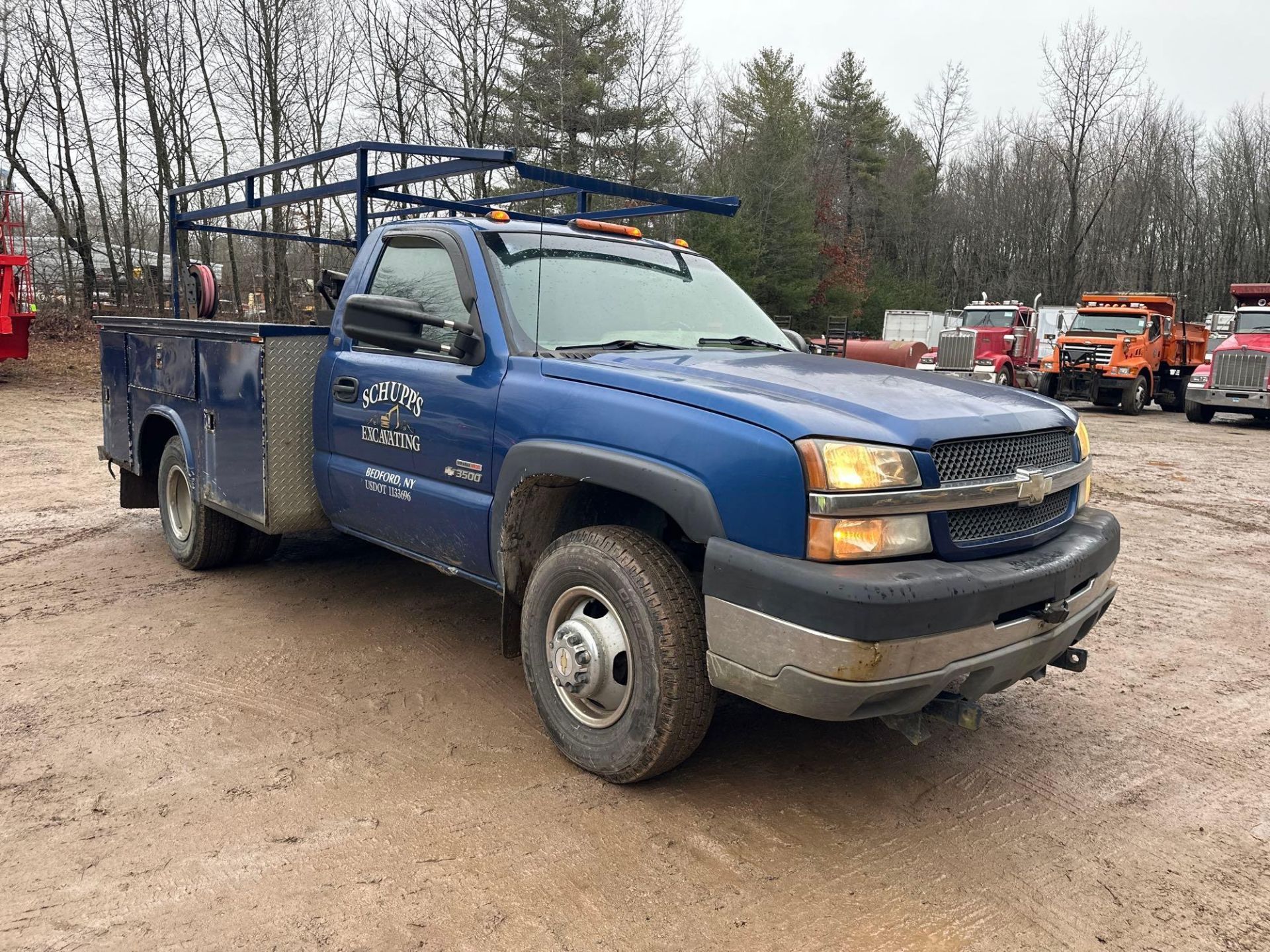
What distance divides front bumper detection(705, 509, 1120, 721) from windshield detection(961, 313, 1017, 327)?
2468 centimetres

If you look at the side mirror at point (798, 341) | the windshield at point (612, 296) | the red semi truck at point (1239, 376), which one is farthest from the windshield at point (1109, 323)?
the windshield at point (612, 296)

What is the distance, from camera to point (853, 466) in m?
2.64

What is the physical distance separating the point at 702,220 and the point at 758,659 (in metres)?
29.6

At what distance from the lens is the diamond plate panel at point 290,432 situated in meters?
4.62

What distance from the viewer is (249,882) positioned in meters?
2.62

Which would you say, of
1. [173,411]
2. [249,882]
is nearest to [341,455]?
[173,411]

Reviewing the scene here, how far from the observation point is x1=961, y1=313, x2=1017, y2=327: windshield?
25.6m

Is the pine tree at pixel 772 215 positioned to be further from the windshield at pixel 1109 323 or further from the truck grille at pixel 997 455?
the truck grille at pixel 997 455

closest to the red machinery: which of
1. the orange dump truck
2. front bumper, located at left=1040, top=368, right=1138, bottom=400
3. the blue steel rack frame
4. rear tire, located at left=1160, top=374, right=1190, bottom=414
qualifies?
the blue steel rack frame

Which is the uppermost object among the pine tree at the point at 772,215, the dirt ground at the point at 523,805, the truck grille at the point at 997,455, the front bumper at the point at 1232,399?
the pine tree at the point at 772,215

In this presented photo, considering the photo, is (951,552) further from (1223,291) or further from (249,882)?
(1223,291)

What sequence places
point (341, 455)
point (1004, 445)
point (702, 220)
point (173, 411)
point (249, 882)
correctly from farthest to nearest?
point (702, 220), point (173, 411), point (341, 455), point (1004, 445), point (249, 882)

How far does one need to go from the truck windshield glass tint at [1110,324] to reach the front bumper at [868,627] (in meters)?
21.6

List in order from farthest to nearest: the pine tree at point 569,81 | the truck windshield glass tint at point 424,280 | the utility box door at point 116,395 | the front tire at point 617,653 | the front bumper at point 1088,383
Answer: the pine tree at point 569,81 → the front bumper at point 1088,383 → the utility box door at point 116,395 → the truck windshield glass tint at point 424,280 → the front tire at point 617,653
